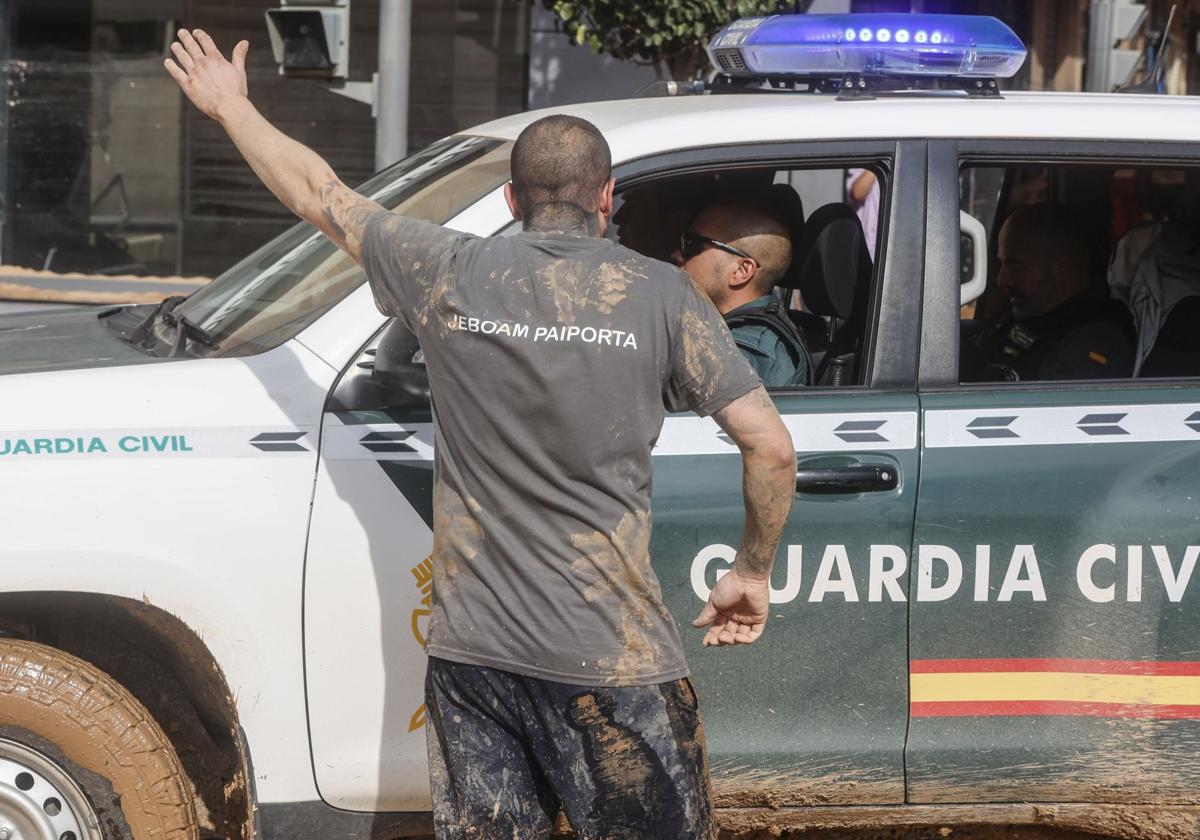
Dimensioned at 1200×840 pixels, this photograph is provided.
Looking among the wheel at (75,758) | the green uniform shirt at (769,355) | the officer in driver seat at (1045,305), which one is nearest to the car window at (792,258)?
the green uniform shirt at (769,355)

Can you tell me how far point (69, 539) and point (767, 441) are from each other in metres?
1.36

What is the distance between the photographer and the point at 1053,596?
3.16m

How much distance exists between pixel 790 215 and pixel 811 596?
3.34 feet

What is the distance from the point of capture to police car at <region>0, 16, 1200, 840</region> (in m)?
2.99

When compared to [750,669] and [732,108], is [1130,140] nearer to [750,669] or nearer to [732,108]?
[732,108]

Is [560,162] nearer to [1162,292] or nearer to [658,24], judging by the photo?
[1162,292]

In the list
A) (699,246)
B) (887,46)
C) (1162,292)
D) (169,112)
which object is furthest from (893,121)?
(169,112)

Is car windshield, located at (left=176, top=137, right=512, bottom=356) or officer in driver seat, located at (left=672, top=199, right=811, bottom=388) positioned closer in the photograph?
car windshield, located at (left=176, top=137, right=512, bottom=356)

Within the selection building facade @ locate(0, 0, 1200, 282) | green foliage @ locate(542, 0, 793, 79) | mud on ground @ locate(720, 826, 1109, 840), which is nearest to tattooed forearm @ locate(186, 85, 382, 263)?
mud on ground @ locate(720, 826, 1109, 840)

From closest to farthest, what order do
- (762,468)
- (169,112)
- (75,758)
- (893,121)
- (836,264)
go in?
(762,468) < (75,758) < (893,121) < (836,264) < (169,112)

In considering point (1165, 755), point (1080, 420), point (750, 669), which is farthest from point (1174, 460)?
point (750, 669)

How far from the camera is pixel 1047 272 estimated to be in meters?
4.18

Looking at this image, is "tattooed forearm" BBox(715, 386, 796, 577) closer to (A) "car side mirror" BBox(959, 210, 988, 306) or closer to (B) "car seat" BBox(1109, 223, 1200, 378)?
(B) "car seat" BBox(1109, 223, 1200, 378)

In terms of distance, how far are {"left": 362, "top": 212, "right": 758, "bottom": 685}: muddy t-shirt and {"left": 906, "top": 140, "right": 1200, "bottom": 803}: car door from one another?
0.77 meters
